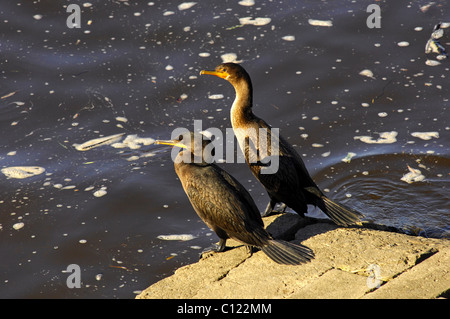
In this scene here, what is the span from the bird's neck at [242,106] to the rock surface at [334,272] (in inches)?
49.2

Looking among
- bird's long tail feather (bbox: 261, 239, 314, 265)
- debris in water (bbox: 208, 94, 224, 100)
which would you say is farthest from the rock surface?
debris in water (bbox: 208, 94, 224, 100)

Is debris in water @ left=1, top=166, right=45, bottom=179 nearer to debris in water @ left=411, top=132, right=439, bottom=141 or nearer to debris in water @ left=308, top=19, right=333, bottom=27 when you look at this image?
debris in water @ left=411, top=132, right=439, bottom=141

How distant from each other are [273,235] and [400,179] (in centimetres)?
228

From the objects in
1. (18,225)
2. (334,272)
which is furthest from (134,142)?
(334,272)

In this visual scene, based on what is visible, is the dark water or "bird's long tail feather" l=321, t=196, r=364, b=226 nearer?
"bird's long tail feather" l=321, t=196, r=364, b=226

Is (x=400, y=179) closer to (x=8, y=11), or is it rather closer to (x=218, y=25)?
(x=218, y=25)

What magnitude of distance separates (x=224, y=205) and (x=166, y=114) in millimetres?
3683

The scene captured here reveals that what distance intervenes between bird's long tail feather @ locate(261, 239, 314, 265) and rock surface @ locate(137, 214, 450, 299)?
0.15ft

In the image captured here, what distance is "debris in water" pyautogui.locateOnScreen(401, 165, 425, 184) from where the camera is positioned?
6.73 m

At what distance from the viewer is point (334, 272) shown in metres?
4.35

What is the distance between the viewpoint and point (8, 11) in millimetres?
10359

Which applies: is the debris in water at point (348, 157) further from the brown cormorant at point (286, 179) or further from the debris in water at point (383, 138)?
the brown cormorant at point (286, 179)


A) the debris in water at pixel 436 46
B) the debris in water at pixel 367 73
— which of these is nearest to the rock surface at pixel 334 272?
the debris in water at pixel 367 73

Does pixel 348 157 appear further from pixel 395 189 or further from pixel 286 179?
pixel 286 179
